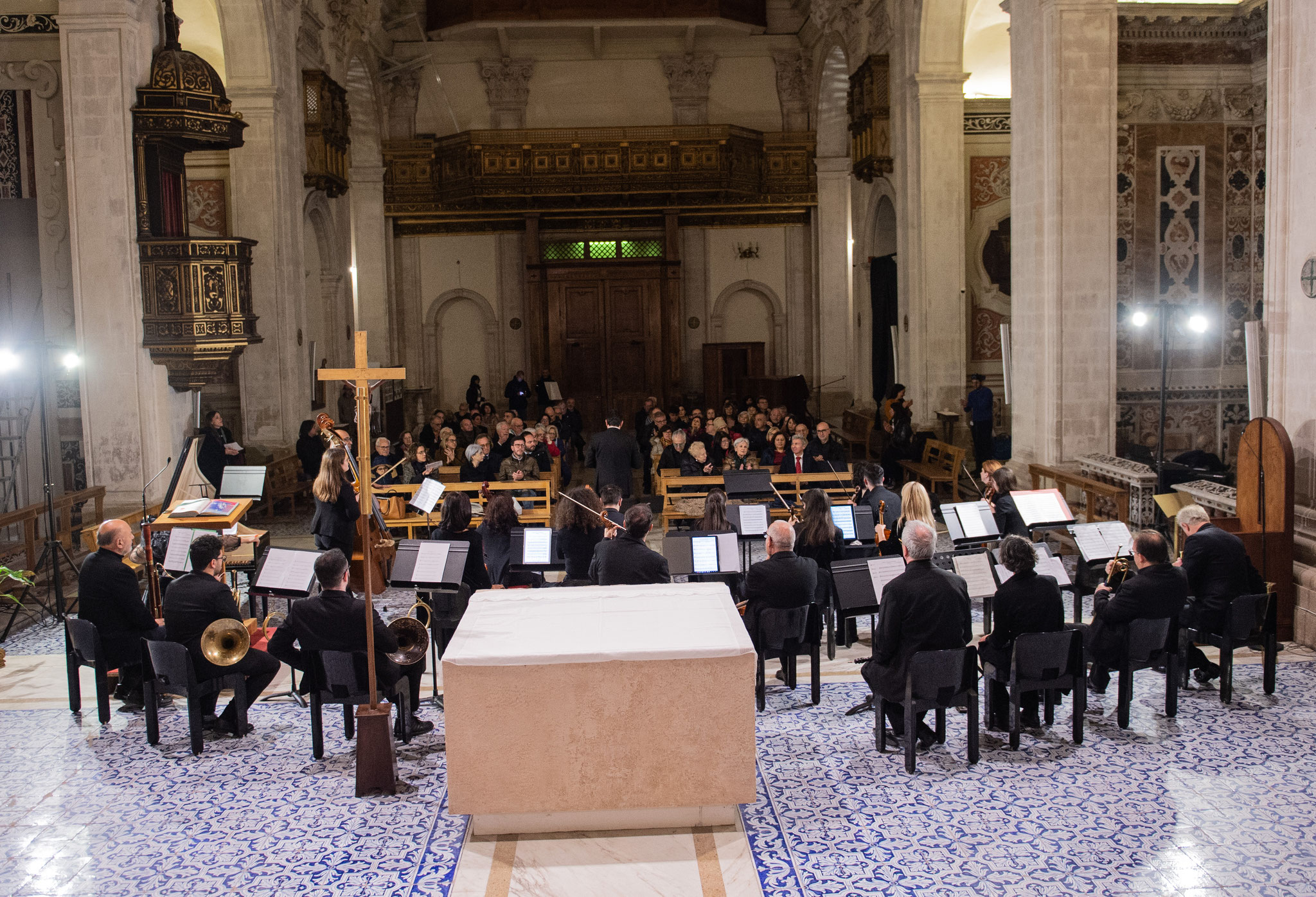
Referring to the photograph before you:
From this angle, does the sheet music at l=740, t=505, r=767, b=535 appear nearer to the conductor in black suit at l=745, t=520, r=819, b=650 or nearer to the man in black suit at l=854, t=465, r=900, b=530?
the man in black suit at l=854, t=465, r=900, b=530

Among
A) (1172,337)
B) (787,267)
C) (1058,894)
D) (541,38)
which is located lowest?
(1058,894)

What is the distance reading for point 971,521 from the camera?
339 inches

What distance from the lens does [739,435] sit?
599 inches

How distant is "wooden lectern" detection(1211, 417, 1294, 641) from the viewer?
7.99 meters

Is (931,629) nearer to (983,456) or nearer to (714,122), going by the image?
(983,456)

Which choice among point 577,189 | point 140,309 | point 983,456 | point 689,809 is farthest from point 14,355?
point 577,189

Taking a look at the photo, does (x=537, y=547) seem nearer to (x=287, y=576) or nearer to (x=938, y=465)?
(x=287, y=576)

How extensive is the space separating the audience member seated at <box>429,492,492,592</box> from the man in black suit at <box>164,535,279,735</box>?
158cm

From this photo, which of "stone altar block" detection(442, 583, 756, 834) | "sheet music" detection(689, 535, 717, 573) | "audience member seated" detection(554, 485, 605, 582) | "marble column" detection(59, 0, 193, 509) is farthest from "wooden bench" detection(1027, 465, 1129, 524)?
"marble column" detection(59, 0, 193, 509)

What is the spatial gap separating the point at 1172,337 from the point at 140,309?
1142 centimetres

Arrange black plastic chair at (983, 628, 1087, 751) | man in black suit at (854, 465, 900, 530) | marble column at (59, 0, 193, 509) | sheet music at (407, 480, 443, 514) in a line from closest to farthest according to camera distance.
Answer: black plastic chair at (983, 628, 1087, 751)
man in black suit at (854, 465, 900, 530)
sheet music at (407, 480, 443, 514)
marble column at (59, 0, 193, 509)

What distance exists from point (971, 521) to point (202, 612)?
5.24m

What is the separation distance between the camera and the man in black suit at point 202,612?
6.59 m

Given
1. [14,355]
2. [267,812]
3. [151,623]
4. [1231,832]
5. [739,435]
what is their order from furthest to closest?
[739,435] → [14,355] → [151,623] → [267,812] → [1231,832]
